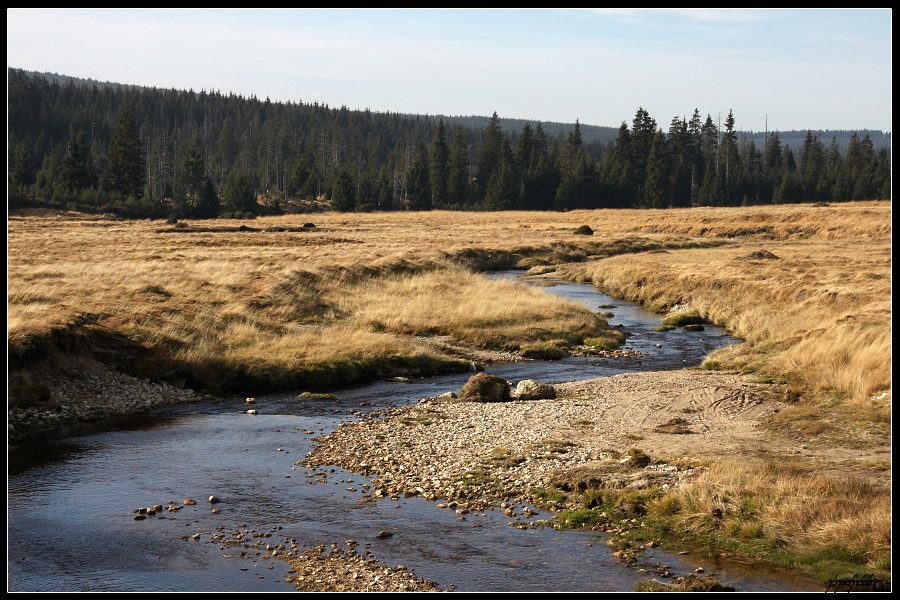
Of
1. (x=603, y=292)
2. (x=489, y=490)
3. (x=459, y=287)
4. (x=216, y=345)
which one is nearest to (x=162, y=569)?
(x=489, y=490)

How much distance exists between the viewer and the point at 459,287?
39.1 metres

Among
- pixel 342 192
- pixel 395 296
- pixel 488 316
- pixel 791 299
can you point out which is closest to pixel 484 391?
pixel 488 316

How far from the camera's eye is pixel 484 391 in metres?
21.7

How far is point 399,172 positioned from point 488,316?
335ft

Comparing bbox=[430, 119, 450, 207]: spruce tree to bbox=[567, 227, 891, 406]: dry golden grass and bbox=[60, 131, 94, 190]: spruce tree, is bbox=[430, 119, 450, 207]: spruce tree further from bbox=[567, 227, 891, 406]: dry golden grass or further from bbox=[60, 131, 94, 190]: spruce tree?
bbox=[567, 227, 891, 406]: dry golden grass

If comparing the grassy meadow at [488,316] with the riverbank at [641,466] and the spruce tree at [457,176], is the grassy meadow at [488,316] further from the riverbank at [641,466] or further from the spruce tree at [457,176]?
the spruce tree at [457,176]

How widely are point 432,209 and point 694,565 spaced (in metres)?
108

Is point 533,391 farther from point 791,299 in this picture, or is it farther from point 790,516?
point 791,299

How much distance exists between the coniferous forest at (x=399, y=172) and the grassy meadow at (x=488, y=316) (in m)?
33.7

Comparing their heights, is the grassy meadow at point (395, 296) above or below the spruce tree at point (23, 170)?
below

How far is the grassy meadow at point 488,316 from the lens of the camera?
1294cm

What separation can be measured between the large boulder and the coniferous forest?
74.6 m

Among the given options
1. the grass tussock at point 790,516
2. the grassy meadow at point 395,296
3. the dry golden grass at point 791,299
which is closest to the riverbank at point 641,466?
the grass tussock at point 790,516

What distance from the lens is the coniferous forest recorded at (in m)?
96.8
